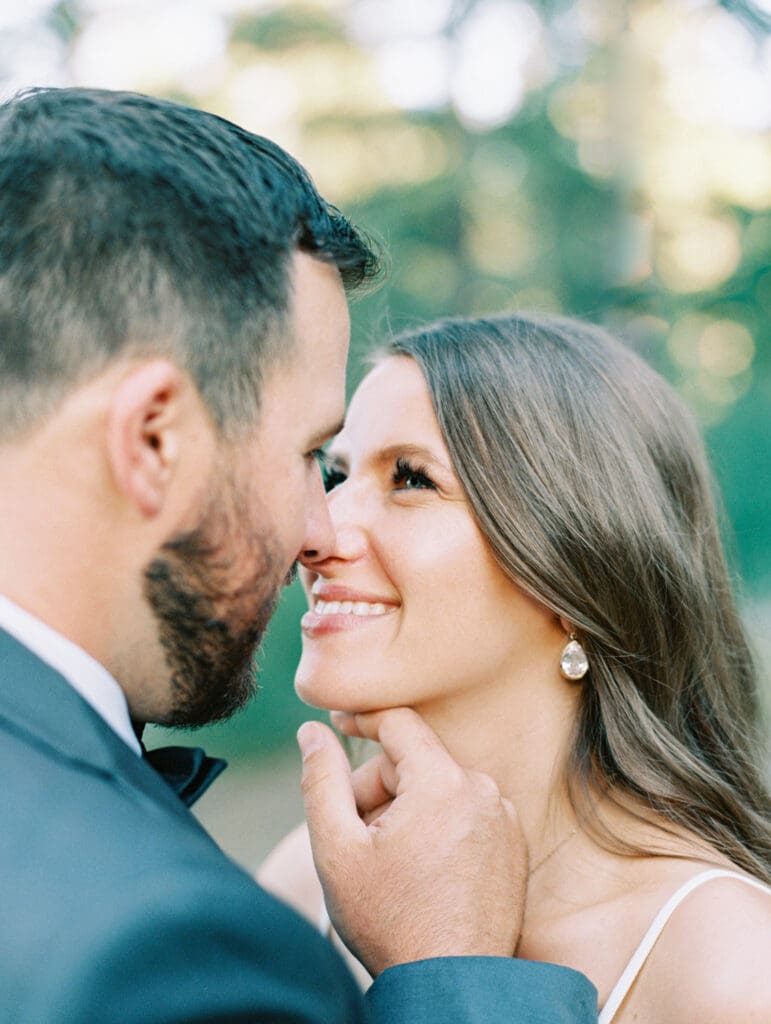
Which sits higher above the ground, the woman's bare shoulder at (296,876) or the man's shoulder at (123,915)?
the man's shoulder at (123,915)

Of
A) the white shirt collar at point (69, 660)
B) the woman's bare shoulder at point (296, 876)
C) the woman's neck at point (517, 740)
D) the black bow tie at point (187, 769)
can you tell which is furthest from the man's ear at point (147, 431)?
the woman's bare shoulder at point (296, 876)

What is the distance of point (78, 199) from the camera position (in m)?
1.66

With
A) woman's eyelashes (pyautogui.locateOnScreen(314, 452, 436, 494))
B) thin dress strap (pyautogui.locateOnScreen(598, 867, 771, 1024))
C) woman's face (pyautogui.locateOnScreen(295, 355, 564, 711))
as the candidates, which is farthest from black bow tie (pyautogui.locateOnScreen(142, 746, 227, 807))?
thin dress strap (pyautogui.locateOnScreen(598, 867, 771, 1024))

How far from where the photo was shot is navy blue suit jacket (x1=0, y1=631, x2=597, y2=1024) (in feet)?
4.08

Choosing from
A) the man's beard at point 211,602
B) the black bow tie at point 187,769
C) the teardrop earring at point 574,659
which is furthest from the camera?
the teardrop earring at point 574,659

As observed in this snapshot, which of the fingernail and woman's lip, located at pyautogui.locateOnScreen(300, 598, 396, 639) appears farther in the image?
woman's lip, located at pyautogui.locateOnScreen(300, 598, 396, 639)

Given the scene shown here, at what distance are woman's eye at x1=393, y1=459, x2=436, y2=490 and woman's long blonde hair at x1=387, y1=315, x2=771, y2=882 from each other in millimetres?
97

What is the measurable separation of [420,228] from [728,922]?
776 cm

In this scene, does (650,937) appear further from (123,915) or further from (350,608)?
(123,915)

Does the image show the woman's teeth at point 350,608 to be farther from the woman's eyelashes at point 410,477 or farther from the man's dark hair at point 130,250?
the man's dark hair at point 130,250

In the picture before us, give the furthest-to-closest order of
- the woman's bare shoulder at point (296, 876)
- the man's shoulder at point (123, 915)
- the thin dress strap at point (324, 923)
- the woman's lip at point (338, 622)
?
the woman's bare shoulder at point (296, 876) < the thin dress strap at point (324, 923) < the woman's lip at point (338, 622) < the man's shoulder at point (123, 915)

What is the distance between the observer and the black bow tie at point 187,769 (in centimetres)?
207

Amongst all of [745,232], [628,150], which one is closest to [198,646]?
[628,150]

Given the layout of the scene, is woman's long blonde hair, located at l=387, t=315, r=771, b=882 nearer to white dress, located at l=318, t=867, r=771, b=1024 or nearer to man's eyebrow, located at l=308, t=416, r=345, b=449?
white dress, located at l=318, t=867, r=771, b=1024
